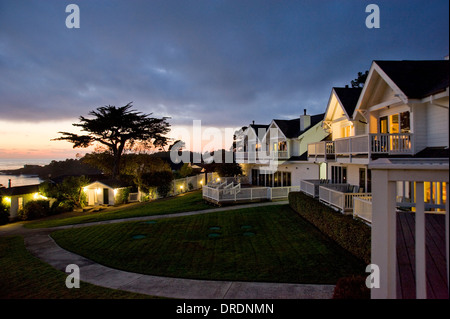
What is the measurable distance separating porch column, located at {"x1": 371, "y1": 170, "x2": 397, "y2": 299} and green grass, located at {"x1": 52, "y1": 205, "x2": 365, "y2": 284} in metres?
5.16

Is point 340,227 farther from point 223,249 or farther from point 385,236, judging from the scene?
point 385,236

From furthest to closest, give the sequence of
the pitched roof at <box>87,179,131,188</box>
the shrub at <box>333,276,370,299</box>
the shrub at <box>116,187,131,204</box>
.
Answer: the pitched roof at <box>87,179,131,188</box> < the shrub at <box>116,187,131,204</box> < the shrub at <box>333,276,370,299</box>

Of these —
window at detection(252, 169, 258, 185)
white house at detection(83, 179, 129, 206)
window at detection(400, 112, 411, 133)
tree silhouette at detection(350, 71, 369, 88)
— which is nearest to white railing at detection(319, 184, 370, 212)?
window at detection(400, 112, 411, 133)

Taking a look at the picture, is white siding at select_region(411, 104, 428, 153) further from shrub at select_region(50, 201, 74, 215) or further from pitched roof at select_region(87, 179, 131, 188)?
shrub at select_region(50, 201, 74, 215)

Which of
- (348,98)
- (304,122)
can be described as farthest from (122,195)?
(348,98)

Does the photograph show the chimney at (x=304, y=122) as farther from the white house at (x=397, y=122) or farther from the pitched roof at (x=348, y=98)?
the white house at (x=397, y=122)

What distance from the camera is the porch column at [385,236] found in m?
2.80

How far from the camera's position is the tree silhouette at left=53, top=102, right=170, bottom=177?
36688 mm

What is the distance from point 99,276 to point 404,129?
14866 mm

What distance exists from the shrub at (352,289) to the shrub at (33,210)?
32439 mm

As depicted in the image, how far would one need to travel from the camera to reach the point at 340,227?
10180mm

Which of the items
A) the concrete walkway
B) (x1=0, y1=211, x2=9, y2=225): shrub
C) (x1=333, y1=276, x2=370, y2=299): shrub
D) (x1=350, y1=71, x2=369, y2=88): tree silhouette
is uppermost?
(x1=350, y1=71, x2=369, y2=88): tree silhouette

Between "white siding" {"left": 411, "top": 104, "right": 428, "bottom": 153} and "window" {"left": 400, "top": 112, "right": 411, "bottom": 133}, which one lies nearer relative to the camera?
"white siding" {"left": 411, "top": 104, "right": 428, "bottom": 153}
